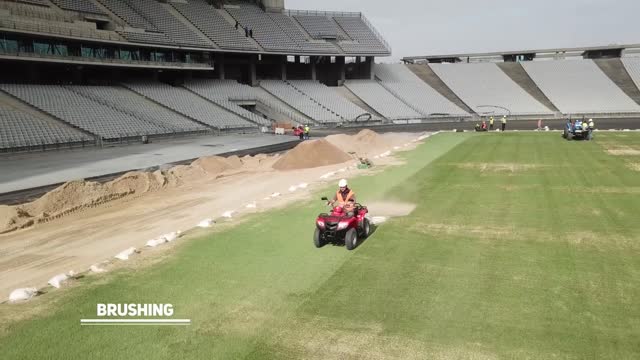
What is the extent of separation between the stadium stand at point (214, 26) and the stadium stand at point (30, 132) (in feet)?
91.0

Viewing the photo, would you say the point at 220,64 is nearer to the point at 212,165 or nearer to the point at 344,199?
the point at 212,165

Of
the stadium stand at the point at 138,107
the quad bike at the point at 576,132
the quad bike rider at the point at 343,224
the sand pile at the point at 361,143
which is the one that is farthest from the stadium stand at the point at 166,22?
the quad bike rider at the point at 343,224

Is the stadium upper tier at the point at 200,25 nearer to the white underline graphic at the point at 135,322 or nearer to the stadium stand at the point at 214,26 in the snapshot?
the stadium stand at the point at 214,26

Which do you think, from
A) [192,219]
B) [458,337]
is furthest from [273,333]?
[192,219]

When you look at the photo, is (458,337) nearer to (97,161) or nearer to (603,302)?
(603,302)

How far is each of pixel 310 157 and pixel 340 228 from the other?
16.7m

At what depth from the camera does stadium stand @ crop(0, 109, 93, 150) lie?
30.5 meters

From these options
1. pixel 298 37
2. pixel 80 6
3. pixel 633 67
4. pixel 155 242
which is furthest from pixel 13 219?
pixel 633 67

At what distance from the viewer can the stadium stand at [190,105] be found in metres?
47.5

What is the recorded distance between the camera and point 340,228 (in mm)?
11094

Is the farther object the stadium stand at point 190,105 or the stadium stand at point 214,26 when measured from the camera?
the stadium stand at point 214,26

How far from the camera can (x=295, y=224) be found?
45.9 ft

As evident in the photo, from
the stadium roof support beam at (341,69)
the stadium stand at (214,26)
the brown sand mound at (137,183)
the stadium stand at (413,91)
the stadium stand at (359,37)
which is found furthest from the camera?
the stadium roof support beam at (341,69)

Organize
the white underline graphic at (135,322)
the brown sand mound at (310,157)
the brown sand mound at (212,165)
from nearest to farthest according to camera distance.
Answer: the white underline graphic at (135,322), the brown sand mound at (212,165), the brown sand mound at (310,157)
